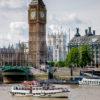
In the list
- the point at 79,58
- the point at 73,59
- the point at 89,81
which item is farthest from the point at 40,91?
the point at 73,59

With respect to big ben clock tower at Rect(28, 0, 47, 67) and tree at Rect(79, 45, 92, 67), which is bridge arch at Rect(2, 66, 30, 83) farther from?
big ben clock tower at Rect(28, 0, 47, 67)

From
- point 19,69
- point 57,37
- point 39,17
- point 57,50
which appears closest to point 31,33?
point 39,17

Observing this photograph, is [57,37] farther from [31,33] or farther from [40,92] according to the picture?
[40,92]

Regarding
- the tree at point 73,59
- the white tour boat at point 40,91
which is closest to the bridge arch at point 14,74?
the tree at point 73,59

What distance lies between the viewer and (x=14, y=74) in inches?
Answer: 3620

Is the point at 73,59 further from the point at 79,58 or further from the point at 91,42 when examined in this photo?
the point at 91,42

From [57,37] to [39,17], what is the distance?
52.9m

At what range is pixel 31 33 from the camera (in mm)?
116188

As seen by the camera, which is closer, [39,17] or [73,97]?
[73,97]

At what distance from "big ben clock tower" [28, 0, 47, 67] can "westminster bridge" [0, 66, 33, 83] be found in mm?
20786

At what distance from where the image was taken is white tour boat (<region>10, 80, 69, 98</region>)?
59.4 m

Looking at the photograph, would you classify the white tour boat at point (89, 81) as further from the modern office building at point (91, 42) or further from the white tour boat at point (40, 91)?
the modern office building at point (91, 42)

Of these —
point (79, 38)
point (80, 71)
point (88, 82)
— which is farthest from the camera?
point (79, 38)

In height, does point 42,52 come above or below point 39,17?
below
